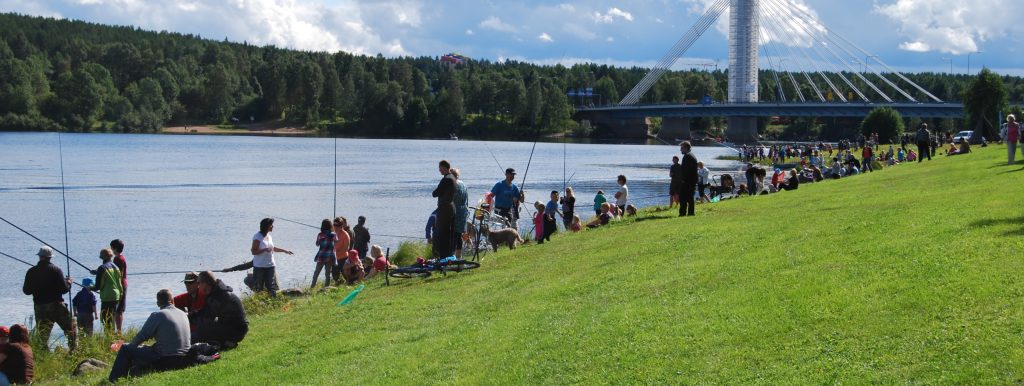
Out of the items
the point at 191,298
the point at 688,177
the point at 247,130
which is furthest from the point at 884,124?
the point at 247,130

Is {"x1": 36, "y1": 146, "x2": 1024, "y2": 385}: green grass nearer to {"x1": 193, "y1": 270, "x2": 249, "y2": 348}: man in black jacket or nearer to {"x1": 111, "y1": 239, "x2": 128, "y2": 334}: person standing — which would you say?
{"x1": 193, "y1": 270, "x2": 249, "y2": 348}: man in black jacket

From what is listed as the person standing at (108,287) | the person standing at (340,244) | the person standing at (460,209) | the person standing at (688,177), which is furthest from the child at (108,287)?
the person standing at (688,177)

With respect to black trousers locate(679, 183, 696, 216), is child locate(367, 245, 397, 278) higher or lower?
lower

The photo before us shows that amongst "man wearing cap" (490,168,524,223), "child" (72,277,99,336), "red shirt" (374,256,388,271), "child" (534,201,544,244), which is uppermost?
"man wearing cap" (490,168,524,223)

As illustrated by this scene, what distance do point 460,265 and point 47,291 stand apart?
4.94 meters

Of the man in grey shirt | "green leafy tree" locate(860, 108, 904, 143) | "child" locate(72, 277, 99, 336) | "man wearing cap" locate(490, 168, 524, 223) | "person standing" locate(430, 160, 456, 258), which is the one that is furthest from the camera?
"green leafy tree" locate(860, 108, 904, 143)

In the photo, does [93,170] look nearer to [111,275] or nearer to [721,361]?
[111,275]

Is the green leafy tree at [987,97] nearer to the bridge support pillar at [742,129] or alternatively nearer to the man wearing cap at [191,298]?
the bridge support pillar at [742,129]

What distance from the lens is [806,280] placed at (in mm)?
8844

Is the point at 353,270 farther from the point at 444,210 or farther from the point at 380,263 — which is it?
the point at 444,210

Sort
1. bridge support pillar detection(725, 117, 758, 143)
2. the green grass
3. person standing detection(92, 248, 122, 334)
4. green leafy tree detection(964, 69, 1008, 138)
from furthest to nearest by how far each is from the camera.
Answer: bridge support pillar detection(725, 117, 758, 143), green leafy tree detection(964, 69, 1008, 138), person standing detection(92, 248, 122, 334), the green grass

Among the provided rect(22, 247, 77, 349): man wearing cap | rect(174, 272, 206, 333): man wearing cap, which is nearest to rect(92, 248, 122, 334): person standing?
rect(22, 247, 77, 349): man wearing cap

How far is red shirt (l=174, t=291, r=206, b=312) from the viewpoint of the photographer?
12055mm

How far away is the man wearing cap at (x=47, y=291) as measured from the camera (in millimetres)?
12820
